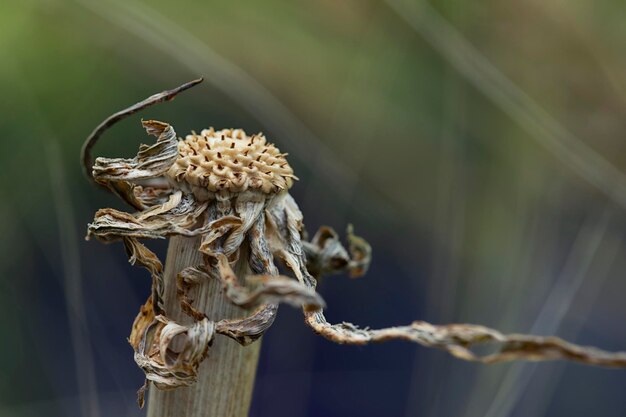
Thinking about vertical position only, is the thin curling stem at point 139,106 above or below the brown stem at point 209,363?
above

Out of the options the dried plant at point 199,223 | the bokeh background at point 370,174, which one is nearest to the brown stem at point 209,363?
the dried plant at point 199,223

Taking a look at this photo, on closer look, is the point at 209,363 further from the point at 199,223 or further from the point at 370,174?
the point at 370,174

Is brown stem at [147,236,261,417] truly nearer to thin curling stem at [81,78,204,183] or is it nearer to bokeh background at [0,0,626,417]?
thin curling stem at [81,78,204,183]

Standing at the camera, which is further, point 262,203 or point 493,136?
point 493,136

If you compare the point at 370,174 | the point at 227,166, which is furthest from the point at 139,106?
the point at 370,174

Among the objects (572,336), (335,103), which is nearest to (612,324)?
(572,336)

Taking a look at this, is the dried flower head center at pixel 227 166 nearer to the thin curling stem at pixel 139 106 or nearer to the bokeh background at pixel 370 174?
the thin curling stem at pixel 139 106

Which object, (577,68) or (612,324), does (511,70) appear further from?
(612,324)
